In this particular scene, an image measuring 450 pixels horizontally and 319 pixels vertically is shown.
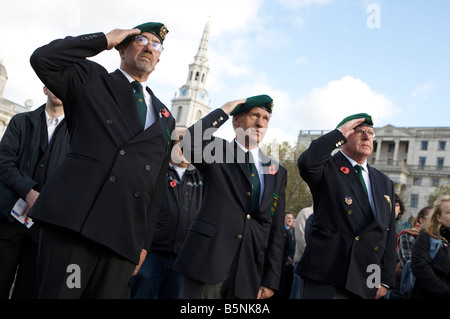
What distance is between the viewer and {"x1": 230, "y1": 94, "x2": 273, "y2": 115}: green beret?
4.46 metres

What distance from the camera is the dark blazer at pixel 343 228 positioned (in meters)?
4.27

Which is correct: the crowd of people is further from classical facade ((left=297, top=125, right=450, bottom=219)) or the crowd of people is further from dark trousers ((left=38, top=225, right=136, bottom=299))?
classical facade ((left=297, top=125, right=450, bottom=219))

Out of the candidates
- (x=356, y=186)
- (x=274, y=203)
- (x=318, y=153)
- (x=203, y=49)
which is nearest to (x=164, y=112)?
(x=274, y=203)

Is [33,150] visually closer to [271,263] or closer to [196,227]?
[196,227]

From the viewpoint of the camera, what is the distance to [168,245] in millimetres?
5582

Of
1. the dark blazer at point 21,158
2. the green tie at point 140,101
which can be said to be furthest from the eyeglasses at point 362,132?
the dark blazer at point 21,158

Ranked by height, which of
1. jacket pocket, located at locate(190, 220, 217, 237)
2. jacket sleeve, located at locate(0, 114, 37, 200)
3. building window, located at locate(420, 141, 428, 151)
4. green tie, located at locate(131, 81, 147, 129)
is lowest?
jacket pocket, located at locate(190, 220, 217, 237)

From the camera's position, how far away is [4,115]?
53938mm

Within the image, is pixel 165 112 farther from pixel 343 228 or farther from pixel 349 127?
pixel 343 228

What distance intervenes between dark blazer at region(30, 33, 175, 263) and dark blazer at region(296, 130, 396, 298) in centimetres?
180

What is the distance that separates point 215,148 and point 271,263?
1224mm

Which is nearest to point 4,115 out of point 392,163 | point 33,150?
point 33,150

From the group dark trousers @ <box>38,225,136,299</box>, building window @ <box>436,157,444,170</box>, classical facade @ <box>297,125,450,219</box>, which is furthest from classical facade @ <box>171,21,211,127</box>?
dark trousers @ <box>38,225,136,299</box>
